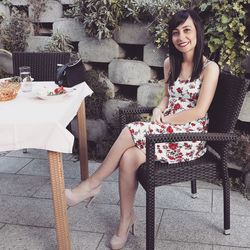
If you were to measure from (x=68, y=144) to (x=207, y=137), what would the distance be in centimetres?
73

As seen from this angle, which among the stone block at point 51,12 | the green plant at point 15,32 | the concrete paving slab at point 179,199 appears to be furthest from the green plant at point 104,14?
the concrete paving slab at point 179,199

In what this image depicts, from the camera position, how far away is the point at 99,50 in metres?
3.46

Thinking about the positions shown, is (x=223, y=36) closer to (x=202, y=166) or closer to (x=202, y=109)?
(x=202, y=109)

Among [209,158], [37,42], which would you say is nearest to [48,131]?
[209,158]

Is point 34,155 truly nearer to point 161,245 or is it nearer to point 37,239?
point 37,239

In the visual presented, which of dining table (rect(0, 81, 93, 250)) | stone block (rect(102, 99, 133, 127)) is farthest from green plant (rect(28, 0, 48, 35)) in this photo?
dining table (rect(0, 81, 93, 250))

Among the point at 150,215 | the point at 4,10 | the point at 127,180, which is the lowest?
the point at 150,215

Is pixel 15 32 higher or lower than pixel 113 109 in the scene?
higher

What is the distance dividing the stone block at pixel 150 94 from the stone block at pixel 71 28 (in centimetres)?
76

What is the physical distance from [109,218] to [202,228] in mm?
600

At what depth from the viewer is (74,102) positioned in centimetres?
223

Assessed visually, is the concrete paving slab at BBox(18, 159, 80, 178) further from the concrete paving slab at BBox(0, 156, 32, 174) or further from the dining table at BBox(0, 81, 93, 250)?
the dining table at BBox(0, 81, 93, 250)

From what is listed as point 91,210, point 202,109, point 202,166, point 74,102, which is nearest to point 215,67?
point 202,109

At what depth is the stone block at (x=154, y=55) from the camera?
3.21m
